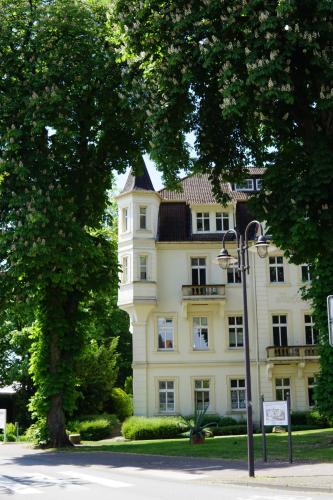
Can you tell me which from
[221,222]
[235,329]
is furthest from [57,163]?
[235,329]

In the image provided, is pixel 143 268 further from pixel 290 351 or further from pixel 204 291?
pixel 290 351

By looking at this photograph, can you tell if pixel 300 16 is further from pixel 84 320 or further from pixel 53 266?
pixel 84 320

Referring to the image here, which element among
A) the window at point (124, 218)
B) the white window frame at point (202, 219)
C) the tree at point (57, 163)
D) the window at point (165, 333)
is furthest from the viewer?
the white window frame at point (202, 219)

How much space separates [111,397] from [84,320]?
19993 millimetres

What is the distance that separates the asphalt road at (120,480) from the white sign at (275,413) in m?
1.83

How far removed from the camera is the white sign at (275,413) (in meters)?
18.1

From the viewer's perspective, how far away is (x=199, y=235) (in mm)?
42844

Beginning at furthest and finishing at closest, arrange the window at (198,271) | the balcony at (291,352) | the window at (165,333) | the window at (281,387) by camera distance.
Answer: the window at (198,271)
the window at (165,333)
the window at (281,387)
the balcony at (291,352)

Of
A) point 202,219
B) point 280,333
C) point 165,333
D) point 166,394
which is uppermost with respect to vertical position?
point 202,219

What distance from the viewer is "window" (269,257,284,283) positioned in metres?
42.8

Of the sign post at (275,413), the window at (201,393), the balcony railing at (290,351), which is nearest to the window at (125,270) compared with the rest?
the window at (201,393)

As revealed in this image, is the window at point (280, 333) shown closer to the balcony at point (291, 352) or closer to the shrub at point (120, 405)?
the balcony at point (291, 352)

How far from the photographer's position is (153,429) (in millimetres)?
34094

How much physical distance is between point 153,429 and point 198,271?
11.8m
